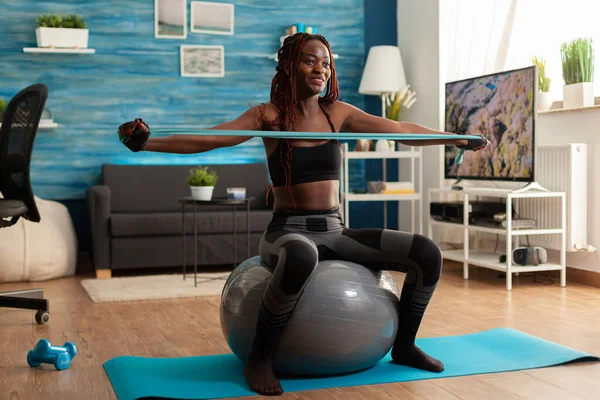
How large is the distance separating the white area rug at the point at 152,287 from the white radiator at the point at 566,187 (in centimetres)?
206

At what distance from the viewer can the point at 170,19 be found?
6.05 meters

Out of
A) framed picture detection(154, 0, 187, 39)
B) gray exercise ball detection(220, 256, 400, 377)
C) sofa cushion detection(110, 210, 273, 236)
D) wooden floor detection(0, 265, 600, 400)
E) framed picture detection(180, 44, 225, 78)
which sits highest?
framed picture detection(154, 0, 187, 39)

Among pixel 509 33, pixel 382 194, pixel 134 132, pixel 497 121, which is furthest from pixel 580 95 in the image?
pixel 134 132

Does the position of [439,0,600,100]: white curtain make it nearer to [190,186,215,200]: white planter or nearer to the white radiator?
the white radiator

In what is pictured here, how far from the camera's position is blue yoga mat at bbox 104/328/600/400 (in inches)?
96.3

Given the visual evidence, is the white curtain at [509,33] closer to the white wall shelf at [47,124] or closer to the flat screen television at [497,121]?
the flat screen television at [497,121]

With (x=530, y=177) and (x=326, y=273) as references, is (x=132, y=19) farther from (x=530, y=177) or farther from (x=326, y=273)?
(x=326, y=273)

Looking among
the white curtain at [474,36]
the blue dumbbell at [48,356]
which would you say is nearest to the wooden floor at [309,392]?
the blue dumbbell at [48,356]

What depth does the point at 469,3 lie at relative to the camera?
Result: 18.3 feet

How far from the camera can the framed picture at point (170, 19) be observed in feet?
19.7

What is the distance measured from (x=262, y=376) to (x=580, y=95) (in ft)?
10.0

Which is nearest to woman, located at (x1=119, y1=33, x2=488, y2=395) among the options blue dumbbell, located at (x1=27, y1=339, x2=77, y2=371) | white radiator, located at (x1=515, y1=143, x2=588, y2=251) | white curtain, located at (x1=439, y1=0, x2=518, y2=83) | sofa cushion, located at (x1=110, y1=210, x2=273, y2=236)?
blue dumbbell, located at (x1=27, y1=339, x2=77, y2=371)

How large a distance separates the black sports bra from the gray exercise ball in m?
0.30

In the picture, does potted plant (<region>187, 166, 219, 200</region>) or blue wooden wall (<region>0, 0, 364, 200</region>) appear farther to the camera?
blue wooden wall (<region>0, 0, 364, 200</region>)
